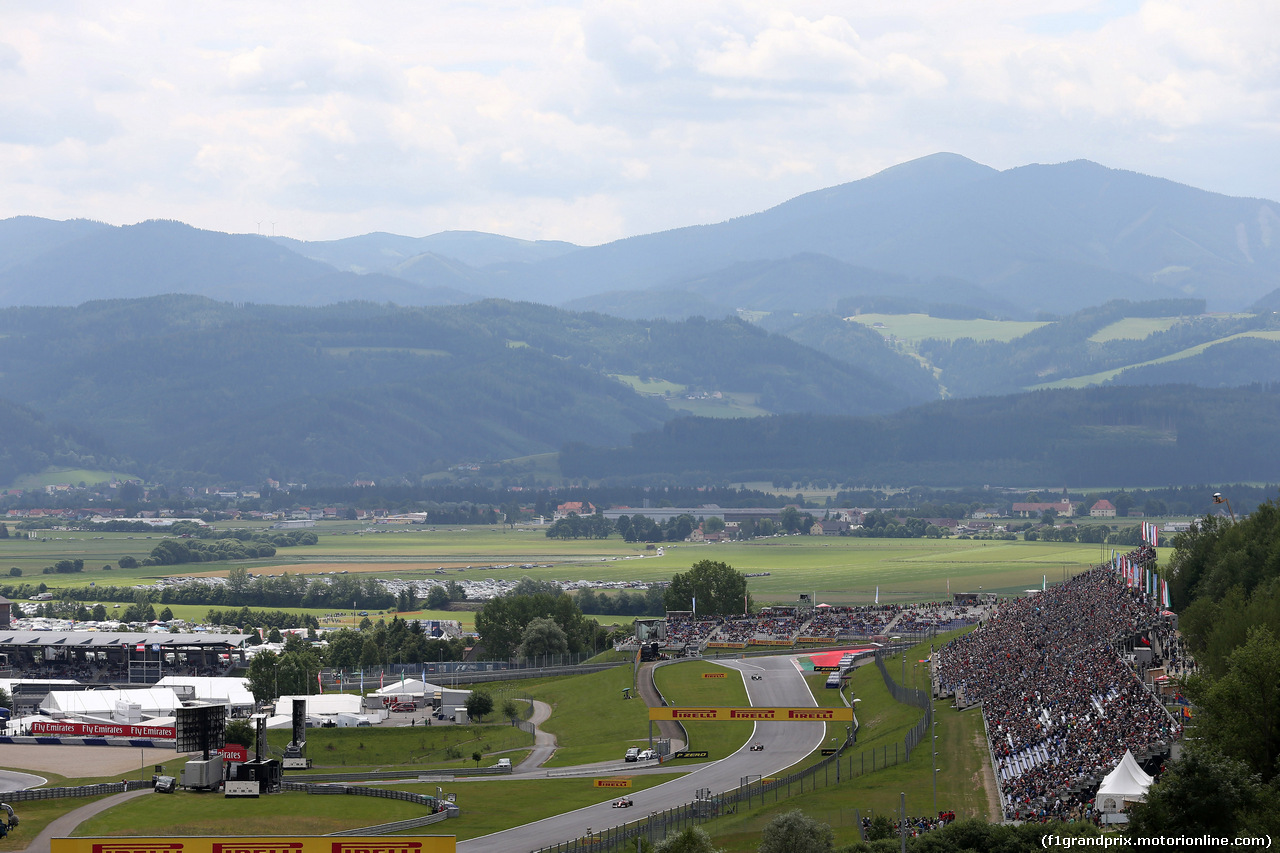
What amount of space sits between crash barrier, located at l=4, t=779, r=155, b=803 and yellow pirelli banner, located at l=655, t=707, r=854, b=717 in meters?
24.0

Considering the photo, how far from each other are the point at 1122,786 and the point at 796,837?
9.21 meters

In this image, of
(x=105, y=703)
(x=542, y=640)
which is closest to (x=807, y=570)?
(x=542, y=640)

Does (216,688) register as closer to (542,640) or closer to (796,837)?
(542,640)

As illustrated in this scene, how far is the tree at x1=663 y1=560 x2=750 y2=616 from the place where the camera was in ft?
429

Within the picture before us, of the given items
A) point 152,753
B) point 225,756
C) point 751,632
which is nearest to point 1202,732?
point 225,756

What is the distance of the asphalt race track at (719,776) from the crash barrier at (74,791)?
1975 cm

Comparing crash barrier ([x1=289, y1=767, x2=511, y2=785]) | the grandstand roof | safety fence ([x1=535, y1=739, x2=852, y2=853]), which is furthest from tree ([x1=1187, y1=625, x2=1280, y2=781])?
the grandstand roof

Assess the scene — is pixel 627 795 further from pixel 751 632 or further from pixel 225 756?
pixel 751 632

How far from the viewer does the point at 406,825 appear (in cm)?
5566

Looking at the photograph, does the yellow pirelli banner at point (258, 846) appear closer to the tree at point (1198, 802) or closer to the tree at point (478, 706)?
the tree at point (1198, 802)

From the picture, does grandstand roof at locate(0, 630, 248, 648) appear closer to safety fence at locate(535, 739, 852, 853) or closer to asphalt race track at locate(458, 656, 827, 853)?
asphalt race track at locate(458, 656, 827, 853)

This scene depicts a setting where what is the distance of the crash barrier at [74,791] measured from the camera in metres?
62.3

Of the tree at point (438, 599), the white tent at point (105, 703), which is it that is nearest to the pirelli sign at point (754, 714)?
the white tent at point (105, 703)

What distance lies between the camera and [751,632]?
110188 mm
